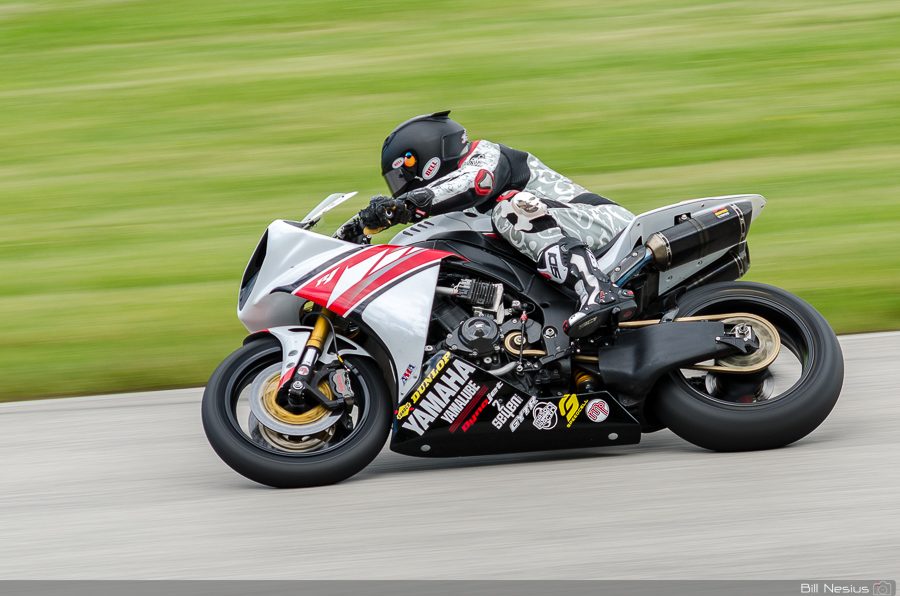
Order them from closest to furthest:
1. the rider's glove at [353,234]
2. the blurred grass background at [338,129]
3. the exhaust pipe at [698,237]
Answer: the exhaust pipe at [698,237] < the rider's glove at [353,234] < the blurred grass background at [338,129]

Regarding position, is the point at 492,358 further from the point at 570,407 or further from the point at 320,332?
the point at 320,332

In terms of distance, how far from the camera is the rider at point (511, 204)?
13.8 feet

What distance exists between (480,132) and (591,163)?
1534 millimetres

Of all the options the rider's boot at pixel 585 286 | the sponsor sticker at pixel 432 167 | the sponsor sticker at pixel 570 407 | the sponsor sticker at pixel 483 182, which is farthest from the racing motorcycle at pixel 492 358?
the sponsor sticker at pixel 432 167

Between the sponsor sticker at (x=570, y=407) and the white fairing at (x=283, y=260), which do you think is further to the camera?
the white fairing at (x=283, y=260)

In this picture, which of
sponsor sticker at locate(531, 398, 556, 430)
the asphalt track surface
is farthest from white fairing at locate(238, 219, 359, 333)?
sponsor sticker at locate(531, 398, 556, 430)

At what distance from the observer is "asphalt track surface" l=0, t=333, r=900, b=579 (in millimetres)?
3264

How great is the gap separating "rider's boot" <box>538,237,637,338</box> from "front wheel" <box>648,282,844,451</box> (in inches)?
14.1

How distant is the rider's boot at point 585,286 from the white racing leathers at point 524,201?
0.07 meters

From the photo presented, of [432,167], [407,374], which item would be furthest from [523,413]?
[432,167]

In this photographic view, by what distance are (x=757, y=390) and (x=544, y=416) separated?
0.99 metres

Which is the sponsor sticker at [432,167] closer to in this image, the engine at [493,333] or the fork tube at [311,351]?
the engine at [493,333]

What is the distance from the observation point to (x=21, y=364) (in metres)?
6.55

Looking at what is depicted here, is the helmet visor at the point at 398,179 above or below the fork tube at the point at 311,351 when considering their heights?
above
